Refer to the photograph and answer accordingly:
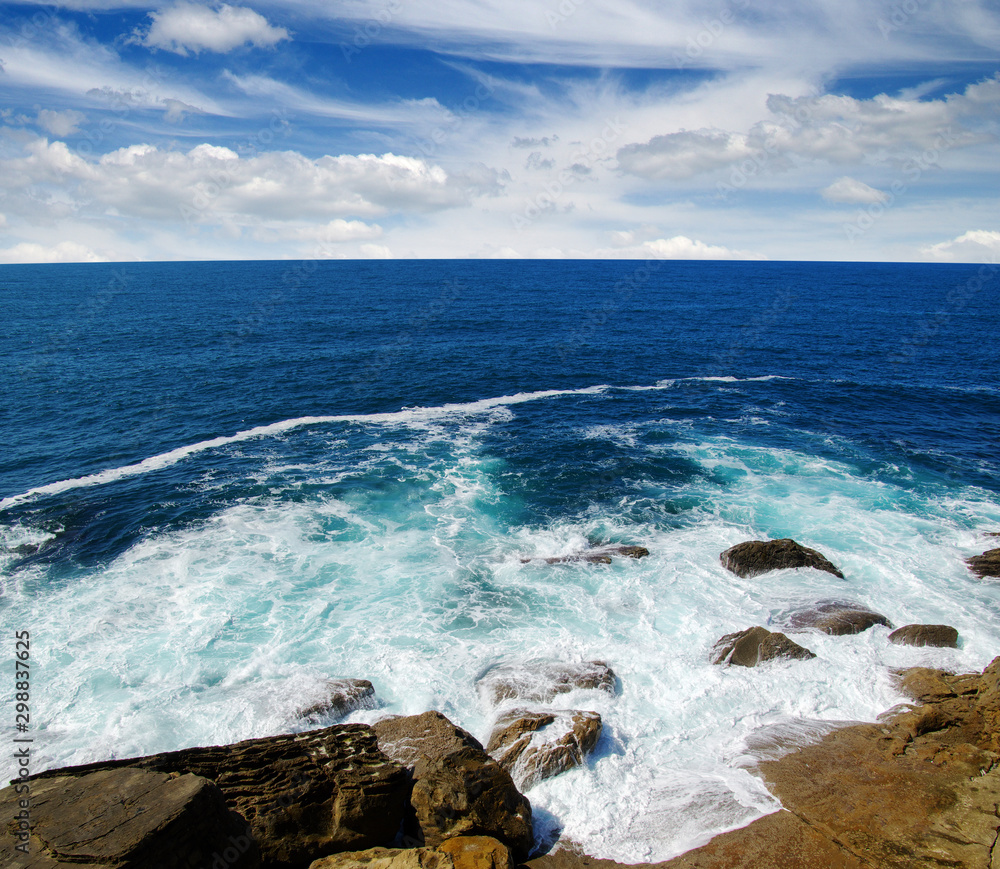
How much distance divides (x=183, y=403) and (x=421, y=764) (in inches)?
2045

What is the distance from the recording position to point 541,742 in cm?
1916

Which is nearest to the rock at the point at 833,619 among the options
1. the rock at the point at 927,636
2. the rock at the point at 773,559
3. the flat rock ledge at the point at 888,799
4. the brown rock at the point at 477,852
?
Answer: the rock at the point at 927,636

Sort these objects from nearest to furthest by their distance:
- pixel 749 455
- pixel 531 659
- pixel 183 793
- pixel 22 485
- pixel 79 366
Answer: pixel 183 793
pixel 531 659
pixel 22 485
pixel 749 455
pixel 79 366

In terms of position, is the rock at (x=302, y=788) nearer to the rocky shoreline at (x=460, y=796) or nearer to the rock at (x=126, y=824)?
the rocky shoreline at (x=460, y=796)

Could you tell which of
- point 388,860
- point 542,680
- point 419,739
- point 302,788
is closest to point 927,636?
point 542,680

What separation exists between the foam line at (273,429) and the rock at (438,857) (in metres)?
38.2

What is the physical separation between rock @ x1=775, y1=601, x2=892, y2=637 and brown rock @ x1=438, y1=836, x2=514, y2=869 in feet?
60.6

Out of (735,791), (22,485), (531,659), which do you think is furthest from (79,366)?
(735,791)

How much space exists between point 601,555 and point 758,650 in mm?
10254

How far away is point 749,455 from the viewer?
4594 cm

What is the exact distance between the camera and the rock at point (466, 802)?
1528 cm

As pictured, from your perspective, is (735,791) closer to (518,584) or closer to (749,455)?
(518,584)

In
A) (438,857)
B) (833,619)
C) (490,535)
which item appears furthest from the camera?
(490,535)

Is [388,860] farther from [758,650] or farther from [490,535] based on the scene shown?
[490,535]
